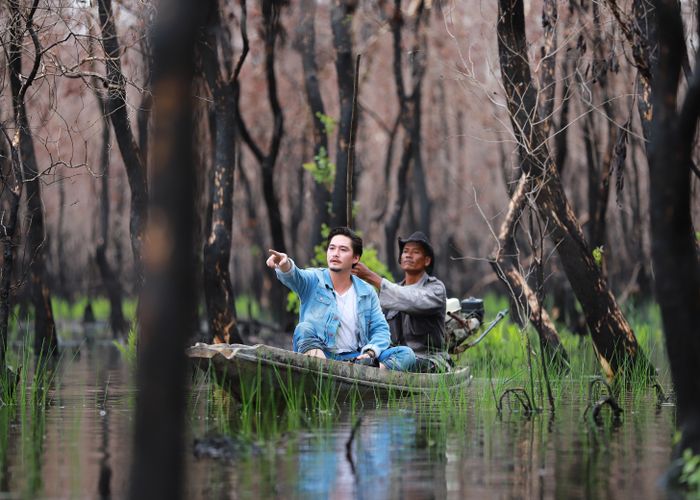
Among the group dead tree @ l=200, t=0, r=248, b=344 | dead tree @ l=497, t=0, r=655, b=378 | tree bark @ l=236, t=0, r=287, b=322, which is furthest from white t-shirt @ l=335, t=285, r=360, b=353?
tree bark @ l=236, t=0, r=287, b=322

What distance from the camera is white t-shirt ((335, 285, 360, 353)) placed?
11.0 meters

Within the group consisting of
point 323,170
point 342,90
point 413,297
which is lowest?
point 413,297

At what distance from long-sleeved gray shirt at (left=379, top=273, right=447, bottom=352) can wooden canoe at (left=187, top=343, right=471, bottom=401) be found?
102 cm

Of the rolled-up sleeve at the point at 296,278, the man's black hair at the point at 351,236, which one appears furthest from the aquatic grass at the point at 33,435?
the man's black hair at the point at 351,236

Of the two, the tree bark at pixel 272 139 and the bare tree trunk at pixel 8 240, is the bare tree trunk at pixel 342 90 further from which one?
Answer: the bare tree trunk at pixel 8 240

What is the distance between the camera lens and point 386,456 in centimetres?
758

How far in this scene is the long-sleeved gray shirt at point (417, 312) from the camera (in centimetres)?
1191

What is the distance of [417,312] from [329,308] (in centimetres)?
137

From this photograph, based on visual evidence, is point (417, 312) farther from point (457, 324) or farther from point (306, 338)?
point (306, 338)

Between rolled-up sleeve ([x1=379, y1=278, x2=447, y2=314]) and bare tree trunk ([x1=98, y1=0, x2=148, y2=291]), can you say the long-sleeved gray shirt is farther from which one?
bare tree trunk ([x1=98, y1=0, x2=148, y2=291])

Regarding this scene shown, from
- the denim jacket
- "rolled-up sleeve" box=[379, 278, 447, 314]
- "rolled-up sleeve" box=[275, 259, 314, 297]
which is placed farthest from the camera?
"rolled-up sleeve" box=[379, 278, 447, 314]

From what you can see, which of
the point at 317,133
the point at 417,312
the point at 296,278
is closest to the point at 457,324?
the point at 417,312

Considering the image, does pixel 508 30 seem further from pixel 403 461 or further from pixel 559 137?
pixel 559 137

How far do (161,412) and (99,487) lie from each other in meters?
2.22
